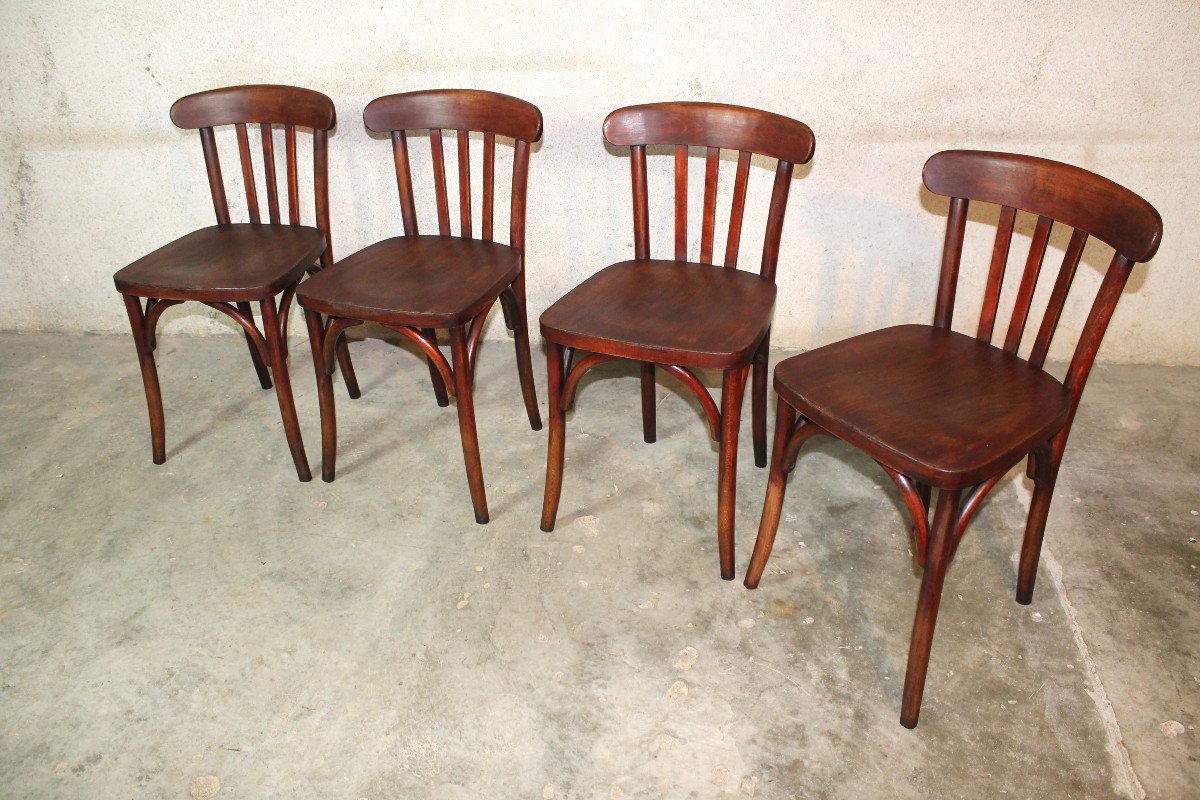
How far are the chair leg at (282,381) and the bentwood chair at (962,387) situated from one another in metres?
1.25

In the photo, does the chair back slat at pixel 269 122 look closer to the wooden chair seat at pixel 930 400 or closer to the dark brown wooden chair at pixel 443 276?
the dark brown wooden chair at pixel 443 276

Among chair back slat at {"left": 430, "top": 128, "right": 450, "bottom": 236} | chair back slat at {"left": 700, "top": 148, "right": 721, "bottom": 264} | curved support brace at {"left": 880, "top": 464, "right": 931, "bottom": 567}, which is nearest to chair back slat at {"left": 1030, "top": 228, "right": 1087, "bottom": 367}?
curved support brace at {"left": 880, "top": 464, "right": 931, "bottom": 567}

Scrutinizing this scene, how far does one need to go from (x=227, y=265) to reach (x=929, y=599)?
1.86m

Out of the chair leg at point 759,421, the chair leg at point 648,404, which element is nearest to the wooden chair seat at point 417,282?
the chair leg at point 648,404

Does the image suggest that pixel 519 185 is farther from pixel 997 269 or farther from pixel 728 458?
pixel 997 269

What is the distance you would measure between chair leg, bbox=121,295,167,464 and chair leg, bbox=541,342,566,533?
43.9 inches

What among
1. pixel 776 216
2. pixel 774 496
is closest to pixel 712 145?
pixel 776 216

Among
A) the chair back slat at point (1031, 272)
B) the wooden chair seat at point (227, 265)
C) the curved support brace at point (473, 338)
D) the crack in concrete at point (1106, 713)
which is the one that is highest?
the chair back slat at point (1031, 272)

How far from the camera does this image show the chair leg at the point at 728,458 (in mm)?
1826

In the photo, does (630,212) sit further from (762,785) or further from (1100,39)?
(762,785)

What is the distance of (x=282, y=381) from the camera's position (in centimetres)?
226

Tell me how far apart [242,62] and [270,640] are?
1.83 meters

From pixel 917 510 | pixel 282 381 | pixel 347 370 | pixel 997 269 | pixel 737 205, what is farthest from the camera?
pixel 347 370

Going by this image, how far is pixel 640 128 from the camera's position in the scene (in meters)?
2.17
